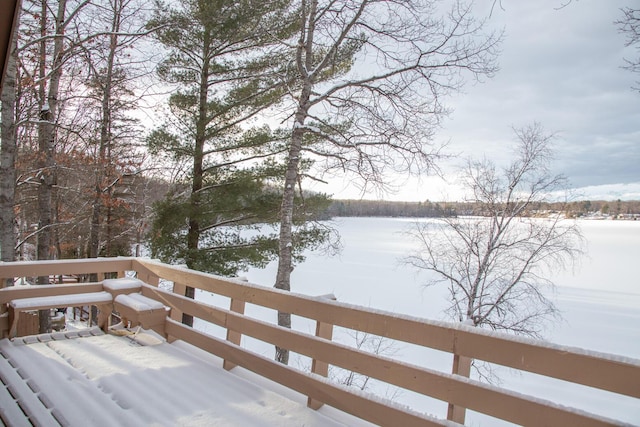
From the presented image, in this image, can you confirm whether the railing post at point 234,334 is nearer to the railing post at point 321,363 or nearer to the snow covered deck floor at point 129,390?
the snow covered deck floor at point 129,390

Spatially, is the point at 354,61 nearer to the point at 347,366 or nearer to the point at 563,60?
the point at 563,60

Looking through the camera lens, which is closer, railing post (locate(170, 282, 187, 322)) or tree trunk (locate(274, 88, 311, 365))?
railing post (locate(170, 282, 187, 322))

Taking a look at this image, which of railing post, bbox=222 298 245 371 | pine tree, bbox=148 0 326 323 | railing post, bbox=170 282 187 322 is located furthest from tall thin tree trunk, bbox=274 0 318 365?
railing post, bbox=222 298 245 371

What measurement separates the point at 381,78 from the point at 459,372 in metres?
7.01

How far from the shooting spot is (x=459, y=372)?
1997 millimetres

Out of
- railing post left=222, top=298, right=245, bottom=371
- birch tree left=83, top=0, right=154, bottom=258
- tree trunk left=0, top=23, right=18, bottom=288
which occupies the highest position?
birch tree left=83, top=0, right=154, bottom=258

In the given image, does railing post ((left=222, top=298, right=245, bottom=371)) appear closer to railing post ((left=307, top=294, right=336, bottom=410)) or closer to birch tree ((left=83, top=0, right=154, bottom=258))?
railing post ((left=307, top=294, right=336, bottom=410))

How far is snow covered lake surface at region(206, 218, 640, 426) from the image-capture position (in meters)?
13.0

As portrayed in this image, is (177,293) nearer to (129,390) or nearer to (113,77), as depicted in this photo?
(129,390)

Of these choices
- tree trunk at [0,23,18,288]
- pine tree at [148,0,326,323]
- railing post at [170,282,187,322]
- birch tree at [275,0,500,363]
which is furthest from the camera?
pine tree at [148,0,326,323]

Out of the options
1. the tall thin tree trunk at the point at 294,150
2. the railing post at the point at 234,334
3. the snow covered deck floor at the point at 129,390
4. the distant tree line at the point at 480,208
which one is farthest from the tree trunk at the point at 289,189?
the railing post at the point at 234,334

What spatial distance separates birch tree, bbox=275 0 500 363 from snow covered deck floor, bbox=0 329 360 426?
456 centimetres

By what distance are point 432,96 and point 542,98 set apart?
7.55 meters

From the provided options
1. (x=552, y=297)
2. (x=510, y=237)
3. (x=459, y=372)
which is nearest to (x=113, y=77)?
(x=459, y=372)
